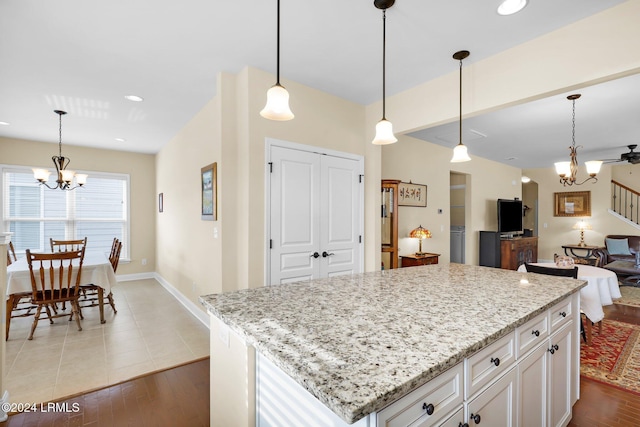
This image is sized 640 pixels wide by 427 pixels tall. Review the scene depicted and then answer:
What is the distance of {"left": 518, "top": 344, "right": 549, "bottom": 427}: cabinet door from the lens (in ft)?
4.56

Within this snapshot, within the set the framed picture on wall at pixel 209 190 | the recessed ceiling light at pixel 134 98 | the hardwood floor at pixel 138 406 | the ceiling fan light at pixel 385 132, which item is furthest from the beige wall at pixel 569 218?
the recessed ceiling light at pixel 134 98

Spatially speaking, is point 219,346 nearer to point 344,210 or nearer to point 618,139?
point 344,210

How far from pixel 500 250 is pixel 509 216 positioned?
3.76ft

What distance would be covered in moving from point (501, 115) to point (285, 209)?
10.3 ft

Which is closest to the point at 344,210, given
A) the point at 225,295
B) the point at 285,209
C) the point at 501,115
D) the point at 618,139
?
the point at 285,209

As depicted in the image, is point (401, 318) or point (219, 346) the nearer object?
point (401, 318)

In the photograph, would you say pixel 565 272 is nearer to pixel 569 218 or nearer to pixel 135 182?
pixel 569 218

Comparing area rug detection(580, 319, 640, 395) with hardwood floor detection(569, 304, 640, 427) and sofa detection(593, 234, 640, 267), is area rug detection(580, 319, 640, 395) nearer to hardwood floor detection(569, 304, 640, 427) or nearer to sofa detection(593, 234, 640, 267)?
hardwood floor detection(569, 304, 640, 427)

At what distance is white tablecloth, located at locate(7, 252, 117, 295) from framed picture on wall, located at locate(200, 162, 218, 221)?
1.39 meters

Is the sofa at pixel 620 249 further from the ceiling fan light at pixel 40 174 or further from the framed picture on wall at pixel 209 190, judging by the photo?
the ceiling fan light at pixel 40 174

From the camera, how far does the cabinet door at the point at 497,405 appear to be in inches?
42.9

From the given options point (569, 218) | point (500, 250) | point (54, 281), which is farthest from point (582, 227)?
point (54, 281)

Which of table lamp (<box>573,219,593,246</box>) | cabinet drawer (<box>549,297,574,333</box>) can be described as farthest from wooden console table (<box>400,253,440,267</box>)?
table lamp (<box>573,219,593,246</box>)

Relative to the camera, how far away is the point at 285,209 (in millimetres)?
3139
